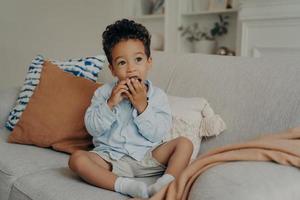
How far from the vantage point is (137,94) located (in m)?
1.45

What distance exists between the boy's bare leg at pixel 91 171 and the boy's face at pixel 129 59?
325 mm

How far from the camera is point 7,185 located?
4.86 ft

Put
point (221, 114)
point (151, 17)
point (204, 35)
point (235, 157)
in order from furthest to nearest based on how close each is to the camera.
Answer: point (151, 17), point (204, 35), point (221, 114), point (235, 157)

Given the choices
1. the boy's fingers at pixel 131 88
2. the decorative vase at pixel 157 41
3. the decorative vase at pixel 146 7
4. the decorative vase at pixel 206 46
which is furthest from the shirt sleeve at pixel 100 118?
the decorative vase at pixel 146 7

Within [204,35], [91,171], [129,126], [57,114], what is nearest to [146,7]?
[204,35]

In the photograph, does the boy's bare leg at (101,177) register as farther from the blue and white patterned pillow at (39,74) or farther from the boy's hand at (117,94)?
the blue and white patterned pillow at (39,74)

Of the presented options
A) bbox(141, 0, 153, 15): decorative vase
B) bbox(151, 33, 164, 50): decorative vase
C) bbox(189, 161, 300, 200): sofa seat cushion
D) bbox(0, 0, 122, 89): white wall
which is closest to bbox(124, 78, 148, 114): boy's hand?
bbox(189, 161, 300, 200): sofa seat cushion

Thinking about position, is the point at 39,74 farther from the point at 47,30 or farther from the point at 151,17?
the point at 151,17

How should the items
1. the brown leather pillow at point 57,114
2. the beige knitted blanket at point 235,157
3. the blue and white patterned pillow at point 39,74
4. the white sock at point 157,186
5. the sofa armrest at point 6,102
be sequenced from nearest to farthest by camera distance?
1. the beige knitted blanket at point 235,157
2. the white sock at point 157,186
3. the brown leather pillow at point 57,114
4. the blue and white patterned pillow at point 39,74
5. the sofa armrest at point 6,102

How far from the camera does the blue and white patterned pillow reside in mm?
2035

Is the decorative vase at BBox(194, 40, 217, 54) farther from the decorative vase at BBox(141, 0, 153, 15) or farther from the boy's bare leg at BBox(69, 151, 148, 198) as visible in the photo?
the boy's bare leg at BBox(69, 151, 148, 198)

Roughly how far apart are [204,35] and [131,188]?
260 centimetres

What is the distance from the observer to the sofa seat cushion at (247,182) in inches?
33.6

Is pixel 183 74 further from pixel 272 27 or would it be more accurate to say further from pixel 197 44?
pixel 197 44
